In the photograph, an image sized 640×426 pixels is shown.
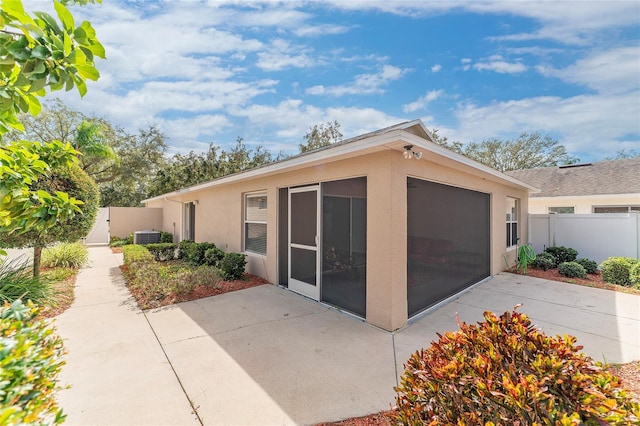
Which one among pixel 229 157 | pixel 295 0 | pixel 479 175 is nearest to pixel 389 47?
pixel 295 0

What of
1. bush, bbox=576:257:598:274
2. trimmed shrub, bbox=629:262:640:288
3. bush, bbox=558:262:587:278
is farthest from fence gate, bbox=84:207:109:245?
trimmed shrub, bbox=629:262:640:288

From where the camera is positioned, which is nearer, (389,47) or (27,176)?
(27,176)

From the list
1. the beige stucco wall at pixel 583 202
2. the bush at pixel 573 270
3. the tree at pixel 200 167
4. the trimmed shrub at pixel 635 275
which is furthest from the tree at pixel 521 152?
the trimmed shrub at pixel 635 275

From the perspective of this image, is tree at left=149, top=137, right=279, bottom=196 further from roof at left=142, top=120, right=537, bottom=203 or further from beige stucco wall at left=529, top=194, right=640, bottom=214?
beige stucco wall at left=529, top=194, right=640, bottom=214

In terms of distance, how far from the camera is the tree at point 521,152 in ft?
86.8

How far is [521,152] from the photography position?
27.0 metres

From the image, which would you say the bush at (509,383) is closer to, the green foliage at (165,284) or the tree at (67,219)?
the green foliage at (165,284)

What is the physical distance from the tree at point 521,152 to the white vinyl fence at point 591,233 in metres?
16.6

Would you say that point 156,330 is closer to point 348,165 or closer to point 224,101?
point 348,165

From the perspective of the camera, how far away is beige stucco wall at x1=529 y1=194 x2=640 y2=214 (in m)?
11.1

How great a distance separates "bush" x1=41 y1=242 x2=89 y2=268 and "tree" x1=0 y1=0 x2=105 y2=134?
1058 cm

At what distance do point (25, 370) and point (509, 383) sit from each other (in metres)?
2.29

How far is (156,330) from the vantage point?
4.54 meters

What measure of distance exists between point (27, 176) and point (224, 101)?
10836 millimetres
